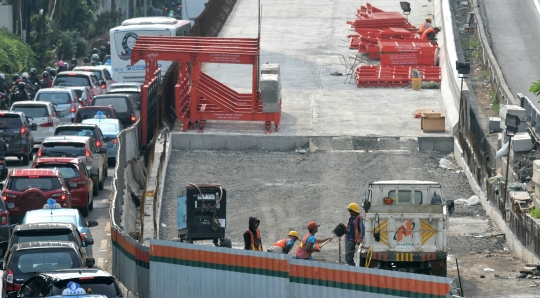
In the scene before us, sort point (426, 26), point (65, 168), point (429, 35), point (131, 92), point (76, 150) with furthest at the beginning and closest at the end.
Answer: point (426, 26), point (429, 35), point (131, 92), point (76, 150), point (65, 168)

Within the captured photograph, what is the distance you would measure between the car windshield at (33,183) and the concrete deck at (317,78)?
32.0 feet

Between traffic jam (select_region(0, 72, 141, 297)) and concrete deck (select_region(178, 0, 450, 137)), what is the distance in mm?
3601

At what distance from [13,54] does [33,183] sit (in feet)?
115

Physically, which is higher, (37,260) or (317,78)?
(37,260)

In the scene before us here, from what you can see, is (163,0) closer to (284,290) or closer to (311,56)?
(311,56)

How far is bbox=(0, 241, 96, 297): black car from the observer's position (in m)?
19.6

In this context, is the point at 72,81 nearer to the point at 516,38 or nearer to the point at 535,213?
the point at 516,38

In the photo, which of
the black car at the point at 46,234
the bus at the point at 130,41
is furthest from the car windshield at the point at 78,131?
the bus at the point at 130,41

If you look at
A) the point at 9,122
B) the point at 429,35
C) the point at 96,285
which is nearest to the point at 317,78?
the point at 429,35

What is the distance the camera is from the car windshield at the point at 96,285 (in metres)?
17.2

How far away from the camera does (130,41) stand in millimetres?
50781

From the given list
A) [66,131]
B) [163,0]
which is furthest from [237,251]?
[163,0]

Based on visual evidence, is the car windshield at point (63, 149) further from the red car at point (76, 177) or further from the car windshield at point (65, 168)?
the car windshield at point (65, 168)

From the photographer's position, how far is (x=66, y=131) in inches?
1359
